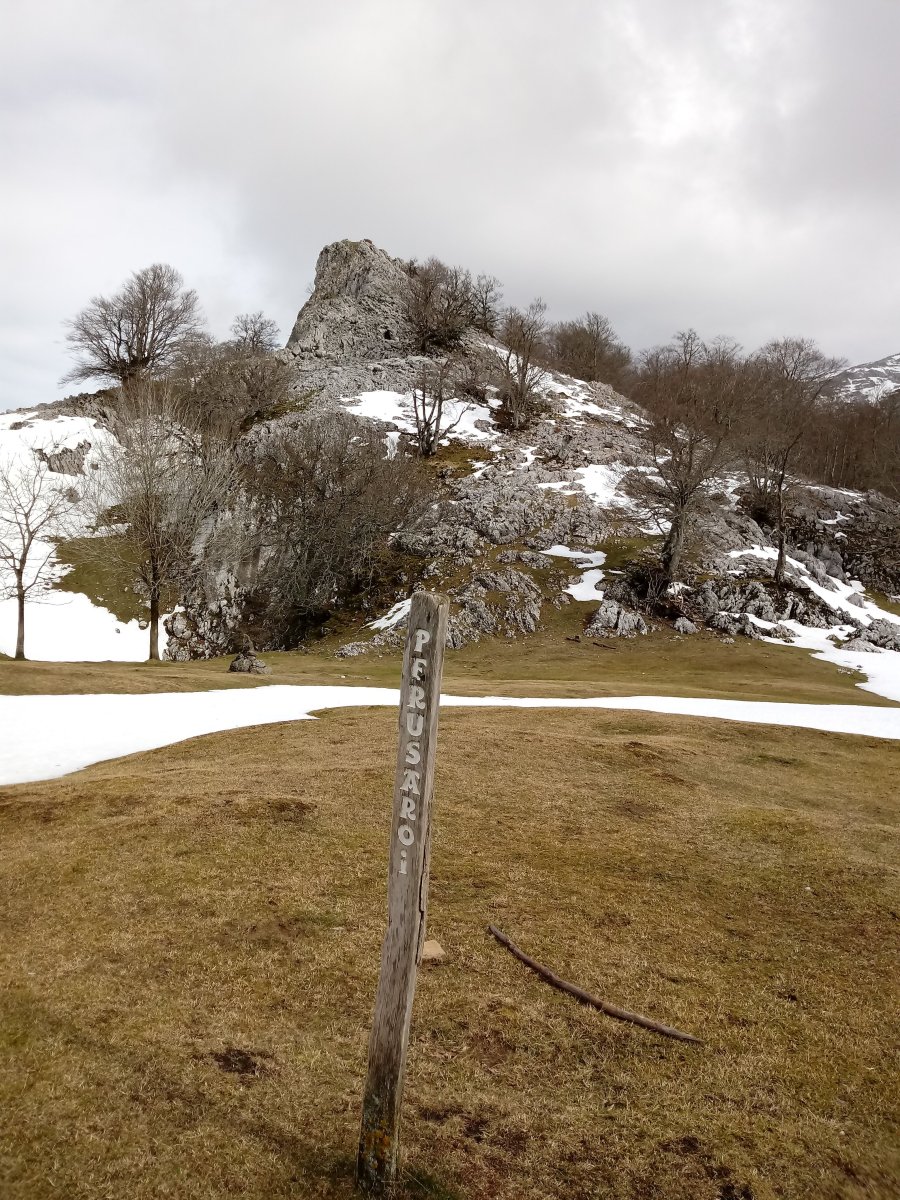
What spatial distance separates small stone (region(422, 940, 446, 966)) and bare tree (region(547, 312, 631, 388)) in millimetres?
110431

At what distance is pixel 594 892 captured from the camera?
30.2ft

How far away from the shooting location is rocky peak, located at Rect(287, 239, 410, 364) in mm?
86250

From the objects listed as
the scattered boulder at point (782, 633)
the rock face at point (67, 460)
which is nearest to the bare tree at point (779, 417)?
the scattered boulder at point (782, 633)

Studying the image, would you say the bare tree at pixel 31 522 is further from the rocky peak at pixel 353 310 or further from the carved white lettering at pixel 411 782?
the carved white lettering at pixel 411 782

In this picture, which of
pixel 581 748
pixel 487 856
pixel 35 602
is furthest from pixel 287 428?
pixel 487 856

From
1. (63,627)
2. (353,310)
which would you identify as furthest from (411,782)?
(353,310)

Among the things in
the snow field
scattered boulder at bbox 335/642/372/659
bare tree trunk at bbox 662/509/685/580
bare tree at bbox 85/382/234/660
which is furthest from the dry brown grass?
bare tree trunk at bbox 662/509/685/580

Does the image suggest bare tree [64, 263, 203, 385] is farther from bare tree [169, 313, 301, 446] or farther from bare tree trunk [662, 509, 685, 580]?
bare tree trunk [662, 509, 685, 580]

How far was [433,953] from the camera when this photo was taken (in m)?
7.48

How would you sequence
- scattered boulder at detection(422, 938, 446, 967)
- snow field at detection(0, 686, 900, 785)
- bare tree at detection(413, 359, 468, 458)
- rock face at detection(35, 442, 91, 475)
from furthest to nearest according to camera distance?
1. bare tree at detection(413, 359, 468, 458)
2. rock face at detection(35, 442, 91, 475)
3. snow field at detection(0, 686, 900, 785)
4. scattered boulder at detection(422, 938, 446, 967)

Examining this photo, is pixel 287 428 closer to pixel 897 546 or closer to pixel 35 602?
pixel 35 602

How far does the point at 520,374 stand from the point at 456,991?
78308 millimetres

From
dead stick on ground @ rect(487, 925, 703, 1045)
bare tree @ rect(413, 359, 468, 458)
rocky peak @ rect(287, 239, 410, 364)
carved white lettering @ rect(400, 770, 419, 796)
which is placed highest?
rocky peak @ rect(287, 239, 410, 364)

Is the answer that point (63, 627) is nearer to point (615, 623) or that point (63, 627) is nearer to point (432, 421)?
point (615, 623)
